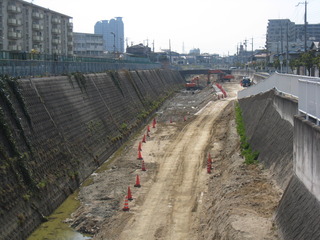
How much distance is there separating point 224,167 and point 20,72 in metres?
12.9

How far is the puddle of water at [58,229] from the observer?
1792 centimetres

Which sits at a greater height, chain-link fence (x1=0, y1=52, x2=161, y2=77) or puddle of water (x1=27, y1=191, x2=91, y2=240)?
chain-link fence (x1=0, y1=52, x2=161, y2=77)

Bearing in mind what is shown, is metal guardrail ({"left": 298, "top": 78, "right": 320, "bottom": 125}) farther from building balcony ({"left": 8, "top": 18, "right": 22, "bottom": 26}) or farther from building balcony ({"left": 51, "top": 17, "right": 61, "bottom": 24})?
building balcony ({"left": 51, "top": 17, "right": 61, "bottom": 24})

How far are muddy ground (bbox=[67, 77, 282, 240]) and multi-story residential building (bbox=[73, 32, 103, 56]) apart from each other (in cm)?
9372

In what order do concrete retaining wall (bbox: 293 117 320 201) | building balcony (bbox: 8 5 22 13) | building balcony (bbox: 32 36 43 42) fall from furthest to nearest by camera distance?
building balcony (bbox: 32 36 43 42) < building balcony (bbox: 8 5 22 13) < concrete retaining wall (bbox: 293 117 320 201)

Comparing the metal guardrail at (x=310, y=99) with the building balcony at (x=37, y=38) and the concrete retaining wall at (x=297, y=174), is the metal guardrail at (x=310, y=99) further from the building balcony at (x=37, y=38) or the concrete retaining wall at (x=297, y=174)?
the building balcony at (x=37, y=38)

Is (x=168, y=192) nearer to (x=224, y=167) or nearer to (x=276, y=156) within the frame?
(x=224, y=167)

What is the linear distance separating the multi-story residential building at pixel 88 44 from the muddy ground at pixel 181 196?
9372 centimetres

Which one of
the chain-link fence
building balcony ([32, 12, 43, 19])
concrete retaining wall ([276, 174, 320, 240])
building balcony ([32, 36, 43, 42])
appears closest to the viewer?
concrete retaining wall ([276, 174, 320, 240])

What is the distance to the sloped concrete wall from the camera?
1845 cm

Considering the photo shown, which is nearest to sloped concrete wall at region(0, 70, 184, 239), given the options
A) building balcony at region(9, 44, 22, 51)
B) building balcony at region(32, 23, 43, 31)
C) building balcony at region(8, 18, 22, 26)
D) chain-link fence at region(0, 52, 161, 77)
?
chain-link fence at region(0, 52, 161, 77)

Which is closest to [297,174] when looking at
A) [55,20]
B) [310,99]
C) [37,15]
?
[310,99]

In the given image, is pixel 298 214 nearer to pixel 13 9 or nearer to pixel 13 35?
pixel 13 35

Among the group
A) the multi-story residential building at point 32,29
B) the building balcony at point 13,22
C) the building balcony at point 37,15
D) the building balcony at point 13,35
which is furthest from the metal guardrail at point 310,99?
the building balcony at point 37,15
